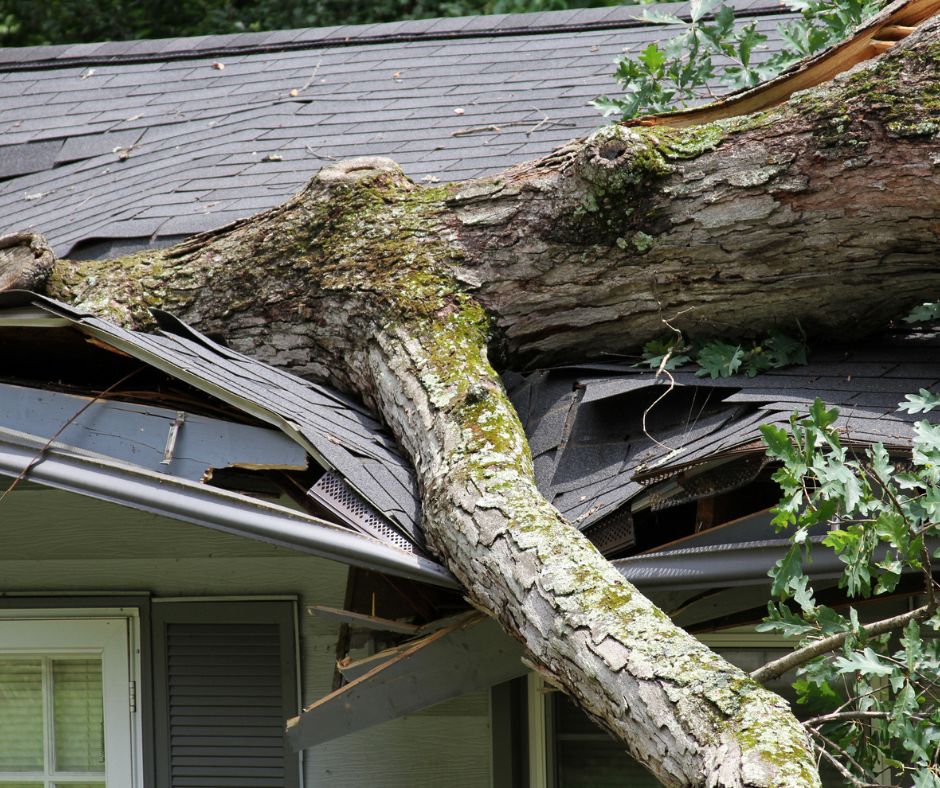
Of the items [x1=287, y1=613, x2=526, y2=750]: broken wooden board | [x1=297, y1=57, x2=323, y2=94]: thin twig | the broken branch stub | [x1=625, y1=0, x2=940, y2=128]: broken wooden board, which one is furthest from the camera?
[x1=297, y1=57, x2=323, y2=94]: thin twig

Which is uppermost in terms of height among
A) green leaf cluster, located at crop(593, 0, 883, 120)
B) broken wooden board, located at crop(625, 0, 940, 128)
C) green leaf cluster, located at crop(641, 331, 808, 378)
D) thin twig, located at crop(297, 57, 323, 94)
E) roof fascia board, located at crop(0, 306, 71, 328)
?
thin twig, located at crop(297, 57, 323, 94)

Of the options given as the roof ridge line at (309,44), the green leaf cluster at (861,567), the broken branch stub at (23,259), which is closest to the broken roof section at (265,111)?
the roof ridge line at (309,44)

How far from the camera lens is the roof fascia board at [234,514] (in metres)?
2.67

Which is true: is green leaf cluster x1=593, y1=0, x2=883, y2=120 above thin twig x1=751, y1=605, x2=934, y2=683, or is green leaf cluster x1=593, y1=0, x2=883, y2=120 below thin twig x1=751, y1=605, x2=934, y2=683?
above

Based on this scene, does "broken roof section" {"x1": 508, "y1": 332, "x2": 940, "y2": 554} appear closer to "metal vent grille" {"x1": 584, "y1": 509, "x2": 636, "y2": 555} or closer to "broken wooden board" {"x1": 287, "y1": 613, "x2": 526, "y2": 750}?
"metal vent grille" {"x1": 584, "y1": 509, "x2": 636, "y2": 555}

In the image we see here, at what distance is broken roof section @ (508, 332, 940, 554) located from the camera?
108 inches

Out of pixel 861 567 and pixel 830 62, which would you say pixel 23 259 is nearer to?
pixel 830 62

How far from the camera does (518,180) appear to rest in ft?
11.1

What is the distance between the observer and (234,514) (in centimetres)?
270

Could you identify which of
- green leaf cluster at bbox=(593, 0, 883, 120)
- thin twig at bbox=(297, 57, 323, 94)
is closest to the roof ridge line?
thin twig at bbox=(297, 57, 323, 94)

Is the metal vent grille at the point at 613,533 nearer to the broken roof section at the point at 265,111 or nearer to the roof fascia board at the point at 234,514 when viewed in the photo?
the roof fascia board at the point at 234,514

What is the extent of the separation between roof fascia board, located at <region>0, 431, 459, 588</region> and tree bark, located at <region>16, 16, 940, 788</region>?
16cm

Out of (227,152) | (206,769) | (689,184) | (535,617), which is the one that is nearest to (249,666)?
(206,769)

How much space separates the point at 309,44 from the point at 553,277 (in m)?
4.18
